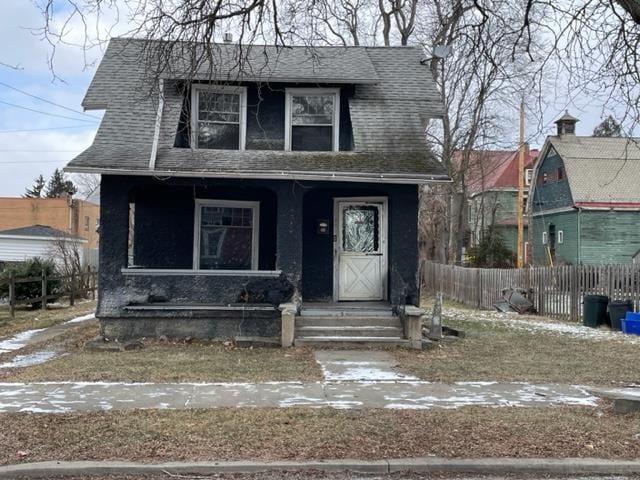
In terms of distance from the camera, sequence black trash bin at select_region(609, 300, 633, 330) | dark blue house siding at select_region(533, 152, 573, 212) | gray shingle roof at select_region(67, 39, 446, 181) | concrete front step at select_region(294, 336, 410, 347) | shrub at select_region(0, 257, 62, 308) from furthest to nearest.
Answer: dark blue house siding at select_region(533, 152, 573, 212) → shrub at select_region(0, 257, 62, 308) → black trash bin at select_region(609, 300, 633, 330) → gray shingle roof at select_region(67, 39, 446, 181) → concrete front step at select_region(294, 336, 410, 347)

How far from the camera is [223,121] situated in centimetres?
1415

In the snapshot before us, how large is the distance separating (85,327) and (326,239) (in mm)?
6067

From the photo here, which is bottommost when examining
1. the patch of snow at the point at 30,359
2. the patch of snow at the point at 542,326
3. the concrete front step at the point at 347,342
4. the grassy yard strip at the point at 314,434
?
the patch of snow at the point at 30,359

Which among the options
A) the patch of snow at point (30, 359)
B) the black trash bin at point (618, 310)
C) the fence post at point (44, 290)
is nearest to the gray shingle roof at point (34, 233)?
the fence post at point (44, 290)

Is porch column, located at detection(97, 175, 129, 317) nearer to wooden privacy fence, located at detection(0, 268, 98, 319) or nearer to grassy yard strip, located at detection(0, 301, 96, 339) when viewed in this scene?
grassy yard strip, located at detection(0, 301, 96, 339)

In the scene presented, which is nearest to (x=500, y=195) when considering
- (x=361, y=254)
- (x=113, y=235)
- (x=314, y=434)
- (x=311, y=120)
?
(x=361, y=254)

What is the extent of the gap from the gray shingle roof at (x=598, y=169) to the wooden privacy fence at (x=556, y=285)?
43.0 feet

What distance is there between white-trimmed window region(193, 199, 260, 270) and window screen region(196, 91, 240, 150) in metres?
1.33

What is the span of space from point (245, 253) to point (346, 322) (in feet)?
11.2

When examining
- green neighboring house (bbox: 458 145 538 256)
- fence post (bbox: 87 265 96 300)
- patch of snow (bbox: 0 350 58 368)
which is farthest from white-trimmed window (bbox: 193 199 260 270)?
green neighboring house (bbox: 458 145 538 256)

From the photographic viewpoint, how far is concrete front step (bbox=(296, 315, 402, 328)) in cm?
1245

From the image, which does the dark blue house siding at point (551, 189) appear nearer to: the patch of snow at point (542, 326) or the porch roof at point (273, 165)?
the patch of snow at point (542, 326)

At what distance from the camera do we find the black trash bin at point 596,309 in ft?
52.7

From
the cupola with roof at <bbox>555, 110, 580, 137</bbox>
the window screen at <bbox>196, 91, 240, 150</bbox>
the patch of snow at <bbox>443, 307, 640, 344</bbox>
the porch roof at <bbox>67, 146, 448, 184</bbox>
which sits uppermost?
the cupola with roof at <bbox>555, 110, 580, 137</bbox>
